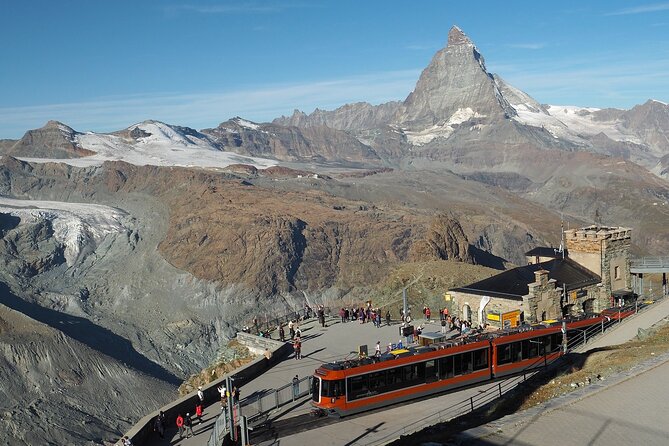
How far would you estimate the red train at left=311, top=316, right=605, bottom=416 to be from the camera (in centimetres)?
2288

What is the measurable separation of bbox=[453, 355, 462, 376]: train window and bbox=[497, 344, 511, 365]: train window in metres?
2.17

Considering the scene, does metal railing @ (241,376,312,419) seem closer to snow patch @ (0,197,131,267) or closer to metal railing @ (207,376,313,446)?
metal railing @ (207,376,313,446)

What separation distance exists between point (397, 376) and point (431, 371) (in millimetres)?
1601

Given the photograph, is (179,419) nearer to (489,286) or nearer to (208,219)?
(489,286)

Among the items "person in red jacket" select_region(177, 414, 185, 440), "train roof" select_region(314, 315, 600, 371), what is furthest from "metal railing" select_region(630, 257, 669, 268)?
"person in red jacket" select_region(177, 414, 185, 440)

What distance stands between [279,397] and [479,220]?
362ft

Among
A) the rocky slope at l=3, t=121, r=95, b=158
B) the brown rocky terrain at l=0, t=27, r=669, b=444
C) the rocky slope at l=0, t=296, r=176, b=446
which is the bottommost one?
the rocky slope at l=0, t=296, r=176, b=446

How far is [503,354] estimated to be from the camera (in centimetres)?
2712

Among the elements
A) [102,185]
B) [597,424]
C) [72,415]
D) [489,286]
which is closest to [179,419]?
[597,424]

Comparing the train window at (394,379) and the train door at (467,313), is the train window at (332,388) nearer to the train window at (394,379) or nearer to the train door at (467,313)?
the train window at (394,379)

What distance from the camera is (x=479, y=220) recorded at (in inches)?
5148

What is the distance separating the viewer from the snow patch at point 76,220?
107000mm

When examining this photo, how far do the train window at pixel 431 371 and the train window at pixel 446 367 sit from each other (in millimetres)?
253

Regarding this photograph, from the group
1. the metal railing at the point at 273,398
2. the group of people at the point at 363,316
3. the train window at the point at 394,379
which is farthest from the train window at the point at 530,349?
the group of people at the point at 363,316
